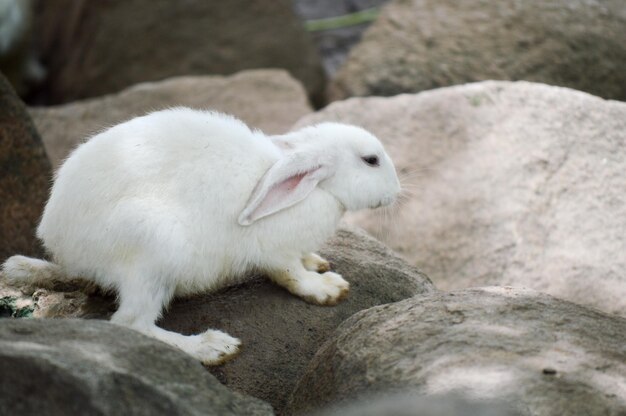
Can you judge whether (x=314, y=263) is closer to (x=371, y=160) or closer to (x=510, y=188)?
(x=371, y=160)

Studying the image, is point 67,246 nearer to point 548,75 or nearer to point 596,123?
point 596,123

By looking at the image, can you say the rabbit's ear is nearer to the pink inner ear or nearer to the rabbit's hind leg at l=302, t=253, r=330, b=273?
the pink inner ear

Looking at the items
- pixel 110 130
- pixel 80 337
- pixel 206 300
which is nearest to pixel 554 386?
pixel 80 337

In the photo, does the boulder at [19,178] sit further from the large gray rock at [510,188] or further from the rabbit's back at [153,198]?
the large gray rock at [510,188]

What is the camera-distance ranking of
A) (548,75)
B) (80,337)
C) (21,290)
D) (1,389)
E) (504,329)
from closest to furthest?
1. (1,389)
2. (80,337)
3. (504,329)
4. (21,290)
5. (548,75)

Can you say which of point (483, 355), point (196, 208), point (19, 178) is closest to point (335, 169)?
point (196, 208)

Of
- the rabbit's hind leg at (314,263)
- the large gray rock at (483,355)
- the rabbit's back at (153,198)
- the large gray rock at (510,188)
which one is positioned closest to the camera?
the large gray rock at (483,355)

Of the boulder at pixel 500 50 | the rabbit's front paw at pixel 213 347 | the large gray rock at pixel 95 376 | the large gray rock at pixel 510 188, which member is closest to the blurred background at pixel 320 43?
the boulder at pixel 500 50
